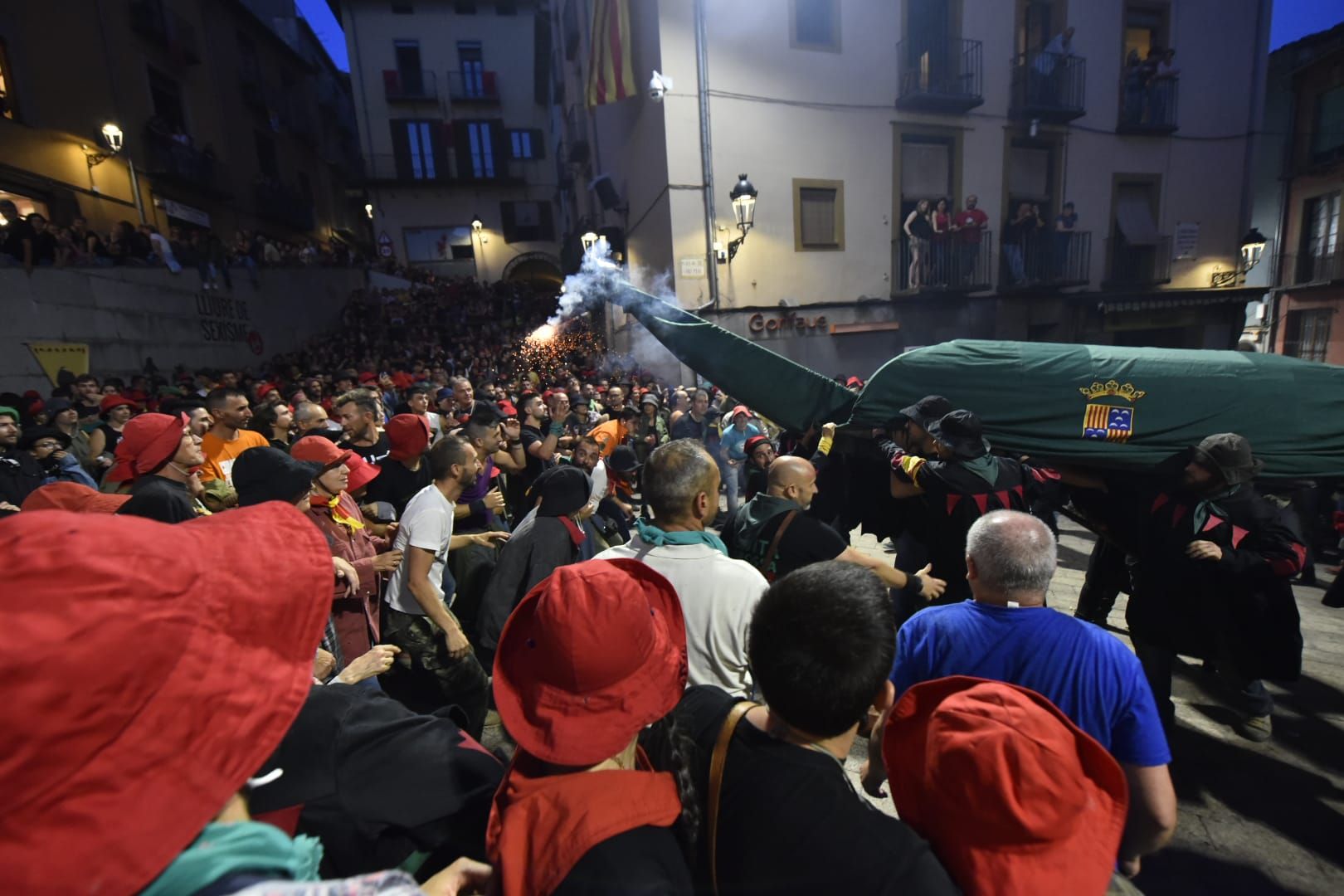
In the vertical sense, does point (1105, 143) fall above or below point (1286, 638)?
above

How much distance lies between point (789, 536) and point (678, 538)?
619mm

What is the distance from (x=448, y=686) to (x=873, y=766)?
1.95 metres

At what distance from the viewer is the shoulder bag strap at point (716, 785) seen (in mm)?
1076

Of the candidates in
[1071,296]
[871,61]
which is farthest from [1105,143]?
[871,61]

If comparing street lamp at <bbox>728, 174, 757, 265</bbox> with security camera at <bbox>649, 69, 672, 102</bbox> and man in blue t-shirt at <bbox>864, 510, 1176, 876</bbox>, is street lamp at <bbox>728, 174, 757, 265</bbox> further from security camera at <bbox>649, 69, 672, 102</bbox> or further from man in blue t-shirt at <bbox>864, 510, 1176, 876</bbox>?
man in blue t-shirt at <bbox>864, 510, 1176, 876</bbox>

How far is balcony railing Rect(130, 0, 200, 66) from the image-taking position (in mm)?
14594

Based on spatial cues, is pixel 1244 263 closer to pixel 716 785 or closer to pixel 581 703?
pixel 716 785

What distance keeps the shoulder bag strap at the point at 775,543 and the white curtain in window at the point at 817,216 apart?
32.3 ft

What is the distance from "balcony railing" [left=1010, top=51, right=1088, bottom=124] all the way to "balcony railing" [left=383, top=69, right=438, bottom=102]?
2490cm

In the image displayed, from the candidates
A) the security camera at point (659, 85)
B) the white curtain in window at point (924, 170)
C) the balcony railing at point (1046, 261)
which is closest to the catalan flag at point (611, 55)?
the security camera at point (659, 85)

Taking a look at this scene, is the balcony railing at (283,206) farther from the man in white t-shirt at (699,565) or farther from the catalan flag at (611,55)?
the man in white t-shirt at (699,565)

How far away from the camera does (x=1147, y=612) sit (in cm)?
299

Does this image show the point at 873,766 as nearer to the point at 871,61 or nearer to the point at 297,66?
the point at 871,61

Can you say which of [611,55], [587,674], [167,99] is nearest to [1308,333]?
[611,55]
